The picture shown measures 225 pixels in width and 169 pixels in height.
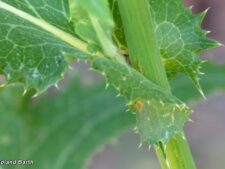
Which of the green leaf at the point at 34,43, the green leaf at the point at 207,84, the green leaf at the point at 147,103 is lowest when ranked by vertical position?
the green leaf at the point at 147,103

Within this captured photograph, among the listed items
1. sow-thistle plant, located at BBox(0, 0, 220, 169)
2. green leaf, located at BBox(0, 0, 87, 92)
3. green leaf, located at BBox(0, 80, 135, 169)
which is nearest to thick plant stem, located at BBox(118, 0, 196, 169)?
sow-thistle plant, located at BBox(0, 0, 220, 169)

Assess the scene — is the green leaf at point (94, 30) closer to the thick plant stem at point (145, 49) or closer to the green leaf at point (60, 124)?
the thick plant stem at point (145, 49)

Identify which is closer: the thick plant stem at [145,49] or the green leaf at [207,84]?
the thick plant stem at [145,49]

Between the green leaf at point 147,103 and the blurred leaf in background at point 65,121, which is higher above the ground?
the blurred leaf in background at point 65,121

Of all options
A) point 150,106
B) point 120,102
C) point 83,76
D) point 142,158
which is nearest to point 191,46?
point 150,106

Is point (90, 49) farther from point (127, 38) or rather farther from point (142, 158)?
point (142, 158)

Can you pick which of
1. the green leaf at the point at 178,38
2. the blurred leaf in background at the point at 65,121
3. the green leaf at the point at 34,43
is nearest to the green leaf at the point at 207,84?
the blurred leaf in background at the point at 65,121

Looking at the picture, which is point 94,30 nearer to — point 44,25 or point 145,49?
point 145,49
